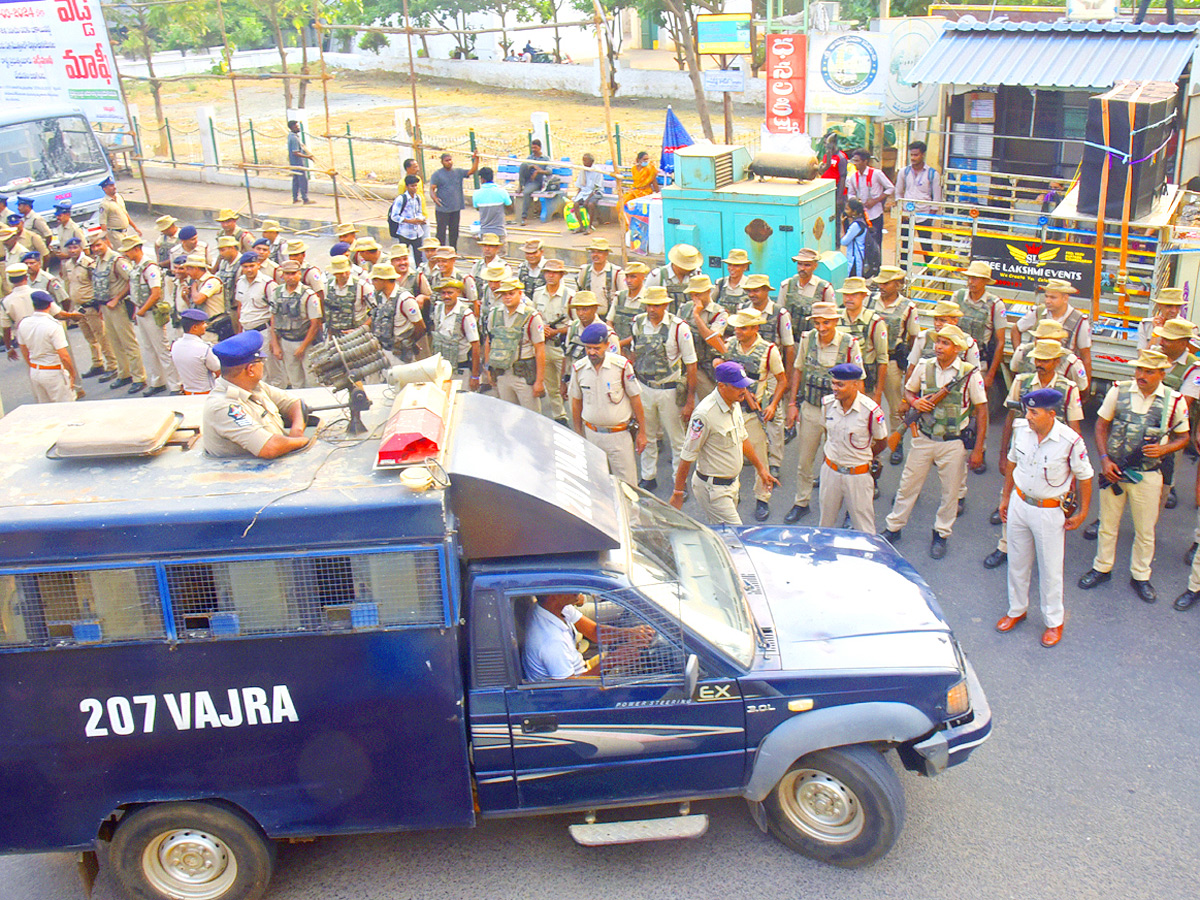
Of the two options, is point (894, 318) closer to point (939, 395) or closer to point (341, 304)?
point (939, 395)

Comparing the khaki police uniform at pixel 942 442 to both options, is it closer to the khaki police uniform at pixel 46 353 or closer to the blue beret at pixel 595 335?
the blue beret at pixel 595 335

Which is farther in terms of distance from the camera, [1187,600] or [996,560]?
[996,560]

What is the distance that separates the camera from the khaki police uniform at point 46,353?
423 inches

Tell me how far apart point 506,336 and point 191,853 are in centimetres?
560

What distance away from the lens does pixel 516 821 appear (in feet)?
19.1

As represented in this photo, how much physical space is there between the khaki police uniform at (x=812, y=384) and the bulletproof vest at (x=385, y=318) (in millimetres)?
4072

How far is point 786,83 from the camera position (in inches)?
632

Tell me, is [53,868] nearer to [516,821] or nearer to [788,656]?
[516,821]

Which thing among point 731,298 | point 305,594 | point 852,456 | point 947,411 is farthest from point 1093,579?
point 305,594

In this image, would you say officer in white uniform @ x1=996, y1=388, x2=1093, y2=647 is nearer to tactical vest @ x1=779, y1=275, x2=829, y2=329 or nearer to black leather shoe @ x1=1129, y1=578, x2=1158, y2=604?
black leather shoe @ x1=1129, y1=578, x2=1158, y2=604

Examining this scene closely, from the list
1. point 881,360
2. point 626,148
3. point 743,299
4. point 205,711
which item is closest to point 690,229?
point 743,299

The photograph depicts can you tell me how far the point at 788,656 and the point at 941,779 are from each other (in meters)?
1.48

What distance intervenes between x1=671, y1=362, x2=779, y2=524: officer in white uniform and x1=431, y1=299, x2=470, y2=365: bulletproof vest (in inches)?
125

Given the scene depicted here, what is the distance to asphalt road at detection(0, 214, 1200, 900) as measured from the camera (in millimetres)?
5297
